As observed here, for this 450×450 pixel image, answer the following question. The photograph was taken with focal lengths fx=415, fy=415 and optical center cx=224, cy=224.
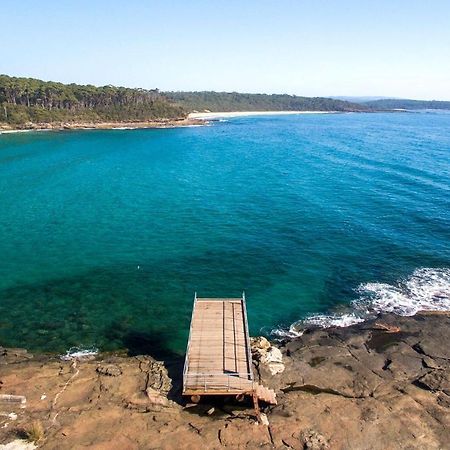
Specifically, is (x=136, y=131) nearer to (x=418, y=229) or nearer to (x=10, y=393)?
(x=418, y=229)

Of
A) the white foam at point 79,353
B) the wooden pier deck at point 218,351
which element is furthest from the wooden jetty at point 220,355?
the white foam at point 79,353

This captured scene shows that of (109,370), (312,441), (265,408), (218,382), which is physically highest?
(218,382)

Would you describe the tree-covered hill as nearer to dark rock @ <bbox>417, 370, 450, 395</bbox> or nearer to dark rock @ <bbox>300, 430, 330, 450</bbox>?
dark rock @ <bbox>300, 430, 330, 450</bbox>

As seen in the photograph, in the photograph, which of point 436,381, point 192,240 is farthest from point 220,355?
point 192,240

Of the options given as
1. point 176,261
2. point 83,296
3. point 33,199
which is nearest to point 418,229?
point 176,261

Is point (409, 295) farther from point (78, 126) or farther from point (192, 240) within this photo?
point (78, 126)

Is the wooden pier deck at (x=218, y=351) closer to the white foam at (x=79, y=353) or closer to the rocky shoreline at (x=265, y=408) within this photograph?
the rocky shoreline at (x=265, y=408)

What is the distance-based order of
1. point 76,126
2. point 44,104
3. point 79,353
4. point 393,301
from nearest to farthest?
point 79,353
point 393,301
point 76,126
point 44,104

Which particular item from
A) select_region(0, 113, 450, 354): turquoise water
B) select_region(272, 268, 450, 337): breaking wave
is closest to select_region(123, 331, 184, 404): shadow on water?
select_region(0, 113, 450, 354): turquoise water
